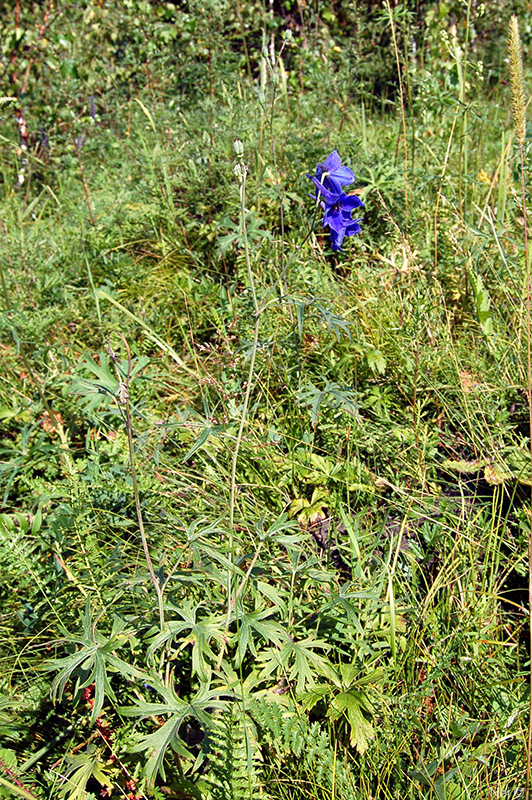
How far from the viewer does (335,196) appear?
6.24 feet

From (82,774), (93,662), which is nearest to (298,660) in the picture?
(93,662)

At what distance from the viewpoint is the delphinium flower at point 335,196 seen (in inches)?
73.8

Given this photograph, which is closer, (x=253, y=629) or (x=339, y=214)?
(x=253, y=629)

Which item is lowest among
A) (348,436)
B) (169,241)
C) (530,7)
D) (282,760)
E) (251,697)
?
(282,760)

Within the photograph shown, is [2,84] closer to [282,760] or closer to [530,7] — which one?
[530,7]

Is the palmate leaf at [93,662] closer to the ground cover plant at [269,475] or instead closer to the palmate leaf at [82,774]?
the ground cover plant at [269,475]

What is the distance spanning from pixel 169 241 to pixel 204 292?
46 centimetres

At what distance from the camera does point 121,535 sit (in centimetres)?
196

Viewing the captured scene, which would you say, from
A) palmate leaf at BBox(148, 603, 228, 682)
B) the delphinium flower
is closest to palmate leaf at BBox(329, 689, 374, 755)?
palmate leaf at BBox(148, 603, 228, 682)

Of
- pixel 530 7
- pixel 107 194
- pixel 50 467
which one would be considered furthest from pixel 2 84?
pixel 530 7

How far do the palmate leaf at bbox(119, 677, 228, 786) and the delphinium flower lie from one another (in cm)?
126

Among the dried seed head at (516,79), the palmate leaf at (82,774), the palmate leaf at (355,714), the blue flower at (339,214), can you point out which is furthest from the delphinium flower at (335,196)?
the palmate leaf at (82,774)

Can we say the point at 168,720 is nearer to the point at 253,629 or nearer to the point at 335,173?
the point at 253,629

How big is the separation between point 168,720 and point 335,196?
4.61ft
